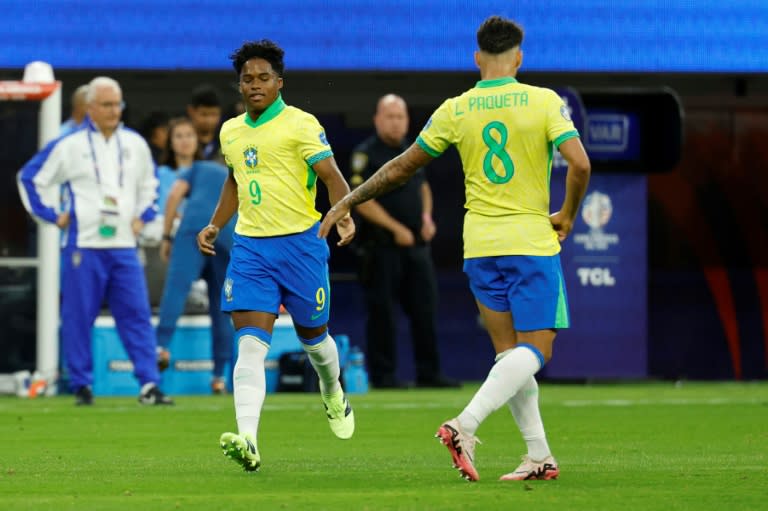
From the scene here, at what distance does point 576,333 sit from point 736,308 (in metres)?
2.31

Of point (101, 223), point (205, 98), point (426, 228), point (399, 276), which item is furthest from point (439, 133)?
point (399, 276)

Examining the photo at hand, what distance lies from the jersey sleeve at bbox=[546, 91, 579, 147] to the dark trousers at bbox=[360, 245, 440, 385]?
8766mm

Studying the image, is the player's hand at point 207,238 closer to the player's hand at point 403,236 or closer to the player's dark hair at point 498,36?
the player's dark hair at point 498,36

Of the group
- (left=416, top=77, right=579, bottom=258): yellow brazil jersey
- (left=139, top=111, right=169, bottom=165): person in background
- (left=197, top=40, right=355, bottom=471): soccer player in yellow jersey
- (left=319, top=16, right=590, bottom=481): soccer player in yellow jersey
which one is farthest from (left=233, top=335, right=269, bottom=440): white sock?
(left=139, top=111, right=169, bottom=165): person in background

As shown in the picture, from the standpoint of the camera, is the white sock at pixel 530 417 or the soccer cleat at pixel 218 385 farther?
the soccer cleat at pixel 218 385

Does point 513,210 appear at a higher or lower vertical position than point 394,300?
higher

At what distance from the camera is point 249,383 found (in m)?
8.92

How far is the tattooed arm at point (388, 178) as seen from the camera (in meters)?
8.41

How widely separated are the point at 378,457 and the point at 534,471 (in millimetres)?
1605

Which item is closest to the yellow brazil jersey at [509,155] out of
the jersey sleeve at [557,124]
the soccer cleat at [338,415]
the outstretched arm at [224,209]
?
the jersey sleeve at [557,124]

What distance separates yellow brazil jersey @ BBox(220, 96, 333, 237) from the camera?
928cm

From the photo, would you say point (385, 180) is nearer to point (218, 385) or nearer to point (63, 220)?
point (63, 220)

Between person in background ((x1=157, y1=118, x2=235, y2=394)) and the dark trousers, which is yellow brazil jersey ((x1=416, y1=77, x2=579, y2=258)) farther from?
the dark trousers

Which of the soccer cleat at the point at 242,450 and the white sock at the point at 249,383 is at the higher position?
the white sock at the point at 249,383
